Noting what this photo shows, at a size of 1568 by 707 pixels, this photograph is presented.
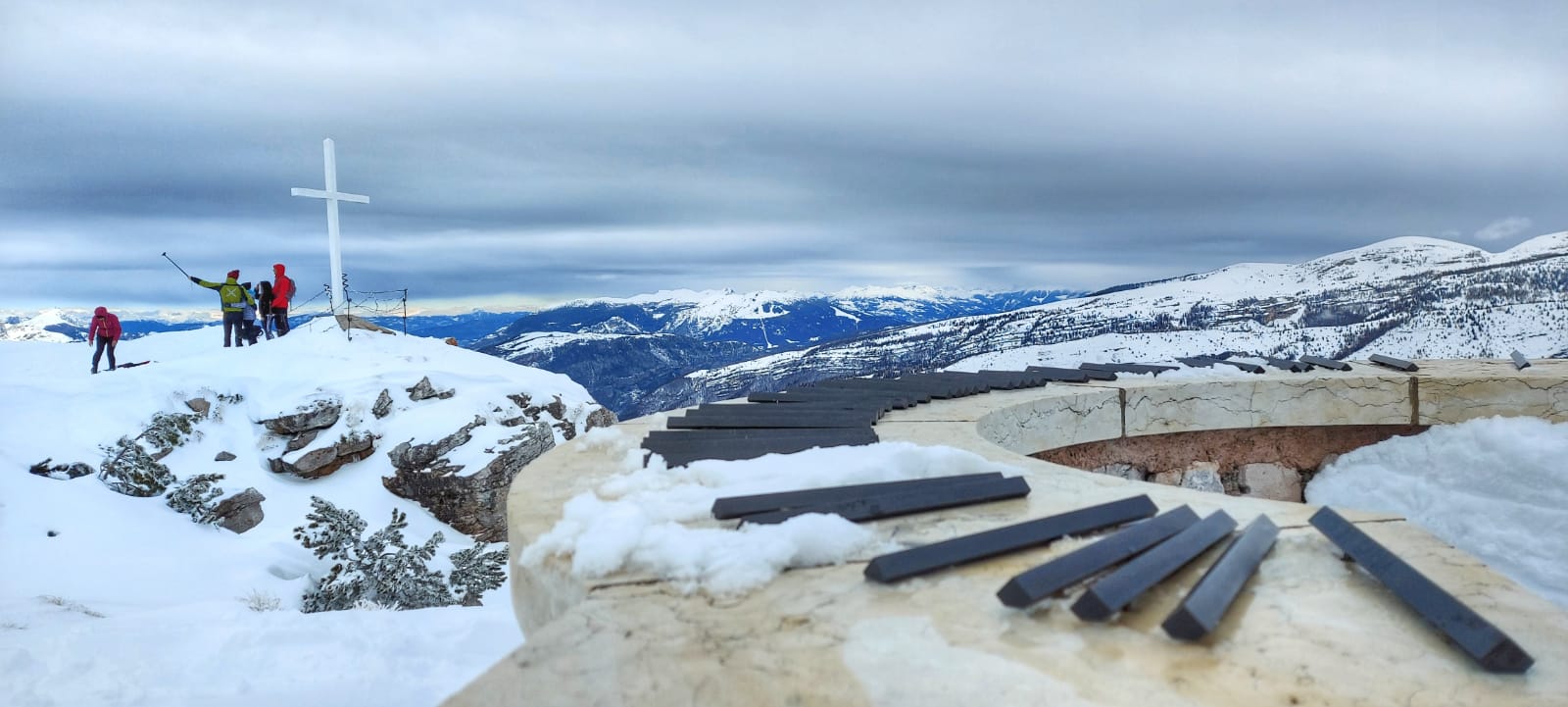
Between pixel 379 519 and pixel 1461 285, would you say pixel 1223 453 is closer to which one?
pixel 379 519

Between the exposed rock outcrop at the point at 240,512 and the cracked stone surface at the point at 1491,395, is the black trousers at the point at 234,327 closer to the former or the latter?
the exposed rock outcrop at the point at 240,512

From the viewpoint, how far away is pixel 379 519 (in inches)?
546

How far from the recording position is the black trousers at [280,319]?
19042mm

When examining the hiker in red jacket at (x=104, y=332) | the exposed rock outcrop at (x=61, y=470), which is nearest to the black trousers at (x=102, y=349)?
the hiker in red jacket at (x=104, y=332)

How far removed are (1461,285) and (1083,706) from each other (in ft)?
258

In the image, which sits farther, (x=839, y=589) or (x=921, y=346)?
(x=921, y=346)

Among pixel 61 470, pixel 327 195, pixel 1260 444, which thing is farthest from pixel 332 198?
→ pixel 1260 444

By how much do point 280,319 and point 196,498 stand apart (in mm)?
7689

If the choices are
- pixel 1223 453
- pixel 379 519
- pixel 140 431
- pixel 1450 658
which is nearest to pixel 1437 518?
pixel 1223 453

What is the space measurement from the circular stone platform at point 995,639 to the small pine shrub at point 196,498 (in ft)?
43.8

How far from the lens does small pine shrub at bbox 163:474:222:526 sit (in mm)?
12820

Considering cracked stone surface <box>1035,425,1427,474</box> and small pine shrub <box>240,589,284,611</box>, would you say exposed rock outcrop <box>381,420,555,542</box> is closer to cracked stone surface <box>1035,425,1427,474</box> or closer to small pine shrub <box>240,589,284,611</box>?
small pine shrub <box>240,589,284,611</box>

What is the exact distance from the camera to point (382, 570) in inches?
415

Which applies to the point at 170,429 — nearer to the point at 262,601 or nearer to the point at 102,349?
the point at 102,349
